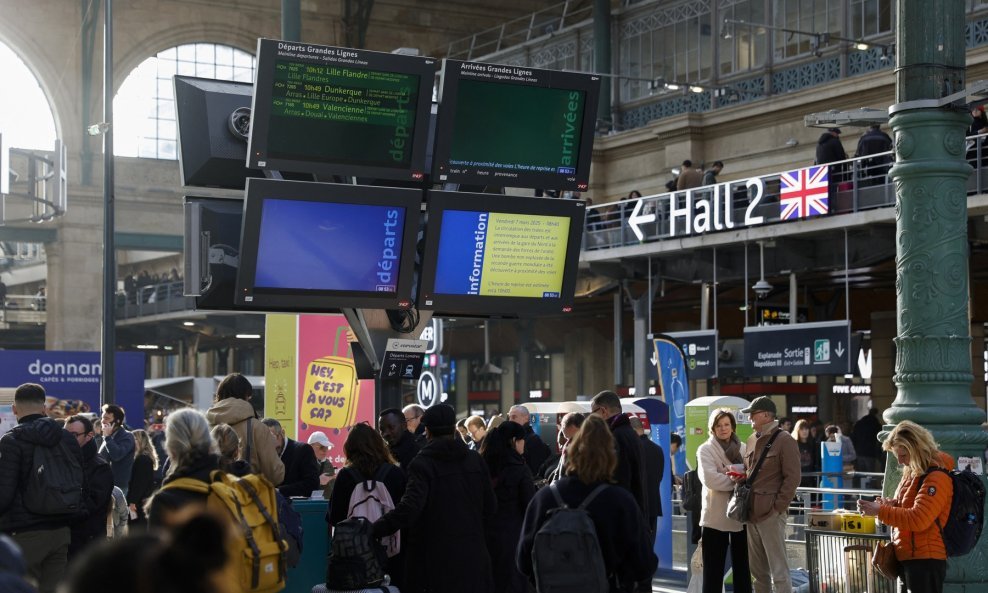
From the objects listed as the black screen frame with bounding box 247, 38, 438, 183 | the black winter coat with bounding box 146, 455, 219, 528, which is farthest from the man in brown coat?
the black winter coat with bounding box 146, 455, 219, 528

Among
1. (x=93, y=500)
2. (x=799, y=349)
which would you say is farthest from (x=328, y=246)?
(x=799, y=349)

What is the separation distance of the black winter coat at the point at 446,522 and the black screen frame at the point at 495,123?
2.96 metres

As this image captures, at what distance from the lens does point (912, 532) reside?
8023 mm

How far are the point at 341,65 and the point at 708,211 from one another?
711 inches

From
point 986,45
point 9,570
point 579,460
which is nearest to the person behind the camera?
point 9,570

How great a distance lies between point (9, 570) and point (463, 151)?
25.6 ft

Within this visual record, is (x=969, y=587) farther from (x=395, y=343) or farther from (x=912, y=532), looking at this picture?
(x=395, y=343)

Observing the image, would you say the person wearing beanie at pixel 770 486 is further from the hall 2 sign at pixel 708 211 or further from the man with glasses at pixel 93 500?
the hall 2 sign at pixel 708 211

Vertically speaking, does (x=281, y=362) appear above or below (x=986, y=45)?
below

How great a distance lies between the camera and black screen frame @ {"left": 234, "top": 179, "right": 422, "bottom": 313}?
10.2 meters

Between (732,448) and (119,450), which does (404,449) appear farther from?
(119,450)

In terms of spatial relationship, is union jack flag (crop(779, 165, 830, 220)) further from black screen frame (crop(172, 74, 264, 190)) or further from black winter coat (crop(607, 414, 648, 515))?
black winter coat (crop(607, 414, 648, 515))

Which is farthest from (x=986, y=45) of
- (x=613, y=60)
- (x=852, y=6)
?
(x=613, y=60)

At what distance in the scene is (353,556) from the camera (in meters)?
8.41
